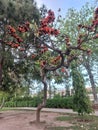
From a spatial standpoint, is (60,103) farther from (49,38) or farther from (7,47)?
(49,38)

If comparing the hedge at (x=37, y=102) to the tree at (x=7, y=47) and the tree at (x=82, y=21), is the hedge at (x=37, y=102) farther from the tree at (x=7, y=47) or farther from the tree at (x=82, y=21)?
the tree at (x=7, y=47)

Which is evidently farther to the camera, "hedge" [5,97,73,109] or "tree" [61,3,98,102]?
"tree" [61,3,98,102]

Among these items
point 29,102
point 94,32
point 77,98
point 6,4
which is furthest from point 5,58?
point 29,102

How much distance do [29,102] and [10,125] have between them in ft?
37.9

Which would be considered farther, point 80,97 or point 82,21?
point 82,21

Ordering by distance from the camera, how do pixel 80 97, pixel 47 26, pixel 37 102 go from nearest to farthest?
pixel 47 26, pixel 80 97, pixel 37 102

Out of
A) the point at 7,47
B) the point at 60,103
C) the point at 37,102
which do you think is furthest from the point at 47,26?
the point at 37,102

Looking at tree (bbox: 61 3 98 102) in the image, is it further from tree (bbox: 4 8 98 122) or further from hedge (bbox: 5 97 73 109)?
tree (bbox: 4 8 98 122)

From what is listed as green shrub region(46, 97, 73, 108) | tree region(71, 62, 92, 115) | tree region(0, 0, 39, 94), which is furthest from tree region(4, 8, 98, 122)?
green shrub region(46, 97, 73, 108)

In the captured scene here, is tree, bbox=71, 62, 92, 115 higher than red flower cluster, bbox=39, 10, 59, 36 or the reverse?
the reverse

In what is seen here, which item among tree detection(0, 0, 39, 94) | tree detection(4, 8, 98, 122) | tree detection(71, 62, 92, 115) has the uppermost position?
tree detection(0, 0, 39, 94)

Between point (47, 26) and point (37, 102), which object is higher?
point (47, 26)

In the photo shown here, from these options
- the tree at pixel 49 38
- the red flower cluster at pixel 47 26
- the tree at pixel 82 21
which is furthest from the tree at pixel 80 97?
the tree at pixel 82 21

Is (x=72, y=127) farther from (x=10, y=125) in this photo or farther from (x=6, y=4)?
(x=6, y=4)
